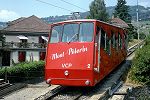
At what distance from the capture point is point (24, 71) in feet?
84.2

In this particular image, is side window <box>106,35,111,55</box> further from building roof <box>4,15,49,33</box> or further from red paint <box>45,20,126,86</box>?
building roof <box>4,15,49,33</box>

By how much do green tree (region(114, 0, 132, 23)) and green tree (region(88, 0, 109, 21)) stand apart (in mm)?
17764

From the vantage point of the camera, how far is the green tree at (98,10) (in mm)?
93750

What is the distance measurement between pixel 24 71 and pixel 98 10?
70.5 m

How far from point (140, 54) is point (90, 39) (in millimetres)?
5146

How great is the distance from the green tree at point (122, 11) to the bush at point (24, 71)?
86197 mm

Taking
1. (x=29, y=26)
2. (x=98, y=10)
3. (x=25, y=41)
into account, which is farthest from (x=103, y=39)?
(x=98, y=10)

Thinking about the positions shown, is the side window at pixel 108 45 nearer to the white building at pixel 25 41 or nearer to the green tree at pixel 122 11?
the white building at pixel 25 41

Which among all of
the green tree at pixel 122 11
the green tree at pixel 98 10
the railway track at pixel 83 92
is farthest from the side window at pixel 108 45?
the green tree at pixel 122 11

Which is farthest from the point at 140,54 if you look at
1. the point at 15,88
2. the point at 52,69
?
the point at 15,88

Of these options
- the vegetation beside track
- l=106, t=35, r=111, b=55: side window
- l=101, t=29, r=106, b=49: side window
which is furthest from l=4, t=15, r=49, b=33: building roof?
l=101, t=29, r=106, b=49: side window

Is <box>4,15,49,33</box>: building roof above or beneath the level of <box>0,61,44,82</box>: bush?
above

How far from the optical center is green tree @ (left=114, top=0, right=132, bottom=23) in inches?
4417

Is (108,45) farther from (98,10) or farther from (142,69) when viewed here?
(98,10)
